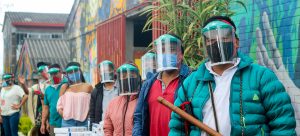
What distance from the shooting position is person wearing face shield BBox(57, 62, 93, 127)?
8742 millimetres

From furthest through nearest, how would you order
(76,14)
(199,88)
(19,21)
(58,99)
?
(19,21) < (76,14) < (58,99) < (199,88)

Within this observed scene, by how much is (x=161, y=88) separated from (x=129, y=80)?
3.33 feet

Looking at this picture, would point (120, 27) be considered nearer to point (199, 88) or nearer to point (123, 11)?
point (123, 11)

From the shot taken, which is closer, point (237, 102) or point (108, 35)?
point (237, 102)

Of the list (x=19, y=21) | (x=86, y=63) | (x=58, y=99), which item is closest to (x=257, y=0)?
(x=58, y=99)

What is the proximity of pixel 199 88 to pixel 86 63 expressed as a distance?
579 inches

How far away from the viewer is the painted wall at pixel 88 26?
1555cm

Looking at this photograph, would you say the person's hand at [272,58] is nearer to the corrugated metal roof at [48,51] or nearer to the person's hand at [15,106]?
the person's hand at [15,106]

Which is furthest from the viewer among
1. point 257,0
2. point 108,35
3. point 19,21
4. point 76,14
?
point 19,21

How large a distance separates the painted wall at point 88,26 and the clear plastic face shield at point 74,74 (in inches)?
208

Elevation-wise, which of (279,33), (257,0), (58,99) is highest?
(257,0)

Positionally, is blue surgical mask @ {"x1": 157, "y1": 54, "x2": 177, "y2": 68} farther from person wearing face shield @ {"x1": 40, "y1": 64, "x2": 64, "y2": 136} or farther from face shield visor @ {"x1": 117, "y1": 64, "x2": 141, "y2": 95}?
person wearing face shield @ {"x1": 40, "y1": 64, "x2": 64, "y2": 136}

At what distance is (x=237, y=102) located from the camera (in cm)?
371

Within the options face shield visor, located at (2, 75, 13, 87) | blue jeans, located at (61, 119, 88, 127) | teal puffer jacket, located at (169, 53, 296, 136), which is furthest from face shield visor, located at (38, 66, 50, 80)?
teal puffer jacket, located at (169, 53, 296, 136)
